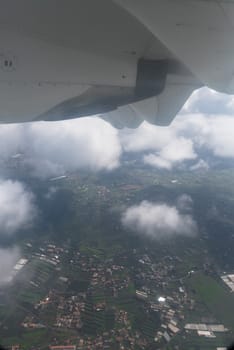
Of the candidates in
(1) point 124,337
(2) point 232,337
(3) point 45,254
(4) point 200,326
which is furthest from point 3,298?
(2) point 232,337

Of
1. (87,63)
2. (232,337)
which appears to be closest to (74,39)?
(87,63)

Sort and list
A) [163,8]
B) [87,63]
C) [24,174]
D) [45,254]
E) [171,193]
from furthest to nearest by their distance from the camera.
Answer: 1. [171,193]
2. [24,174]
3. [45,254]
4. [87,63]
5. [163,8]

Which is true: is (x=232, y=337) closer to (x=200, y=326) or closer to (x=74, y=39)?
(x=200, y=326)

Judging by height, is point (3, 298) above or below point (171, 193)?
below

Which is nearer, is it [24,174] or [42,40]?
[42,40]

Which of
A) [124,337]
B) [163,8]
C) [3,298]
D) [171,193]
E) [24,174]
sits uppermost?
[24,174]

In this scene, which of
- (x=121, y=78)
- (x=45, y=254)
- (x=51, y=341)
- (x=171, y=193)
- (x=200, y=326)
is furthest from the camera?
(x=171, y=193)

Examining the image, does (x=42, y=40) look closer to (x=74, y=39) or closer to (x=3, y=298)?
(x=74, y=39)
